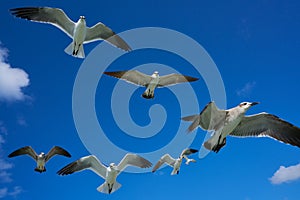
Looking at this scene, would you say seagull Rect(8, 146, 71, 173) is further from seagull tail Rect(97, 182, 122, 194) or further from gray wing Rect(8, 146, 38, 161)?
seagull tail Rect(97, 182, 122, 194)

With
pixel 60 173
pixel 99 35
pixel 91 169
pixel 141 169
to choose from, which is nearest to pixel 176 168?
pixel 141 169

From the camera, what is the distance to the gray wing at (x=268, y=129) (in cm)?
1170

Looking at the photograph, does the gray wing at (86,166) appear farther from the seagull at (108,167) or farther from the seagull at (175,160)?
the seagull at (175,160)

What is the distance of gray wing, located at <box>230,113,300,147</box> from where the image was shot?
11.7 meters

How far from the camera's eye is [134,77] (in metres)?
16.2

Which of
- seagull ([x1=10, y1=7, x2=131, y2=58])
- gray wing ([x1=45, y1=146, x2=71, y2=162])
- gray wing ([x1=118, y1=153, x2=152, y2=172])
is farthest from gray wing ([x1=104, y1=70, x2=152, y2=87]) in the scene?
gray wing ([x1=45, y1=146, x2=71, y2=162])

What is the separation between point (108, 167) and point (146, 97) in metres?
2.95

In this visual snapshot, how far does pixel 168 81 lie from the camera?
16703 millimetres

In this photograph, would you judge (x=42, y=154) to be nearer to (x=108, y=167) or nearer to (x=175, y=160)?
(x=108, y=167)

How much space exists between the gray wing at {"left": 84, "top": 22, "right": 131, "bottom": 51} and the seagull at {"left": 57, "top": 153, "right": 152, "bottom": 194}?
4.25 m

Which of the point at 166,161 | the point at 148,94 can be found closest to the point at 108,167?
the point at 148,94

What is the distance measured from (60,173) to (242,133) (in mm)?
6520

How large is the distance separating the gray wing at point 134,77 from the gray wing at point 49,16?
2252 millimetres

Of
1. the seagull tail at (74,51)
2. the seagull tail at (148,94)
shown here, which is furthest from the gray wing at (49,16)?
the seagull tail at (148,94)
